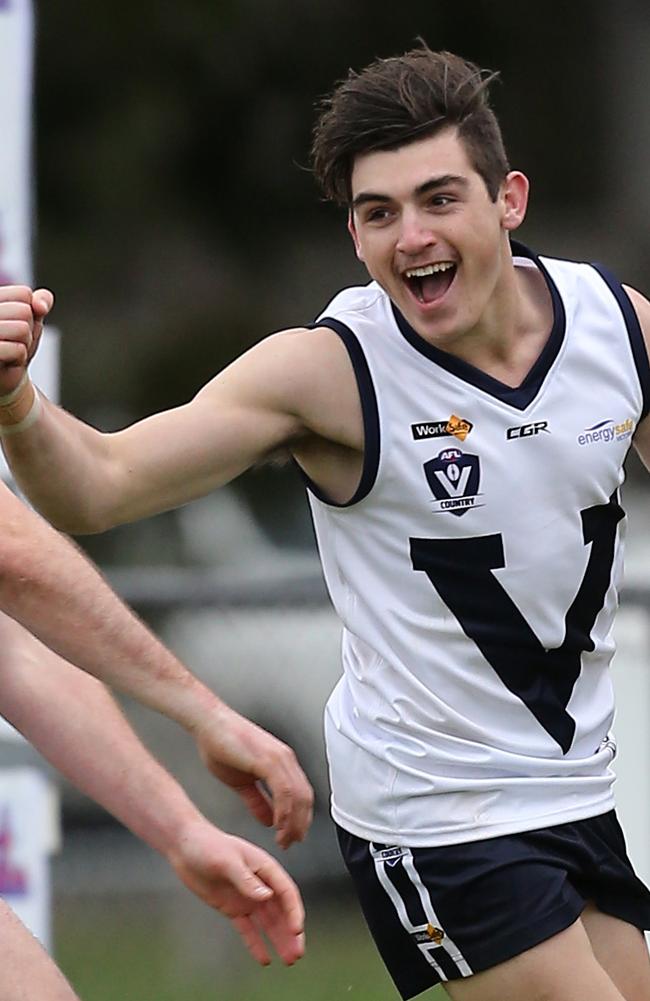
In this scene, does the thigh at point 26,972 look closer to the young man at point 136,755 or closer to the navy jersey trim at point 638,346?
the young man at point 136,755

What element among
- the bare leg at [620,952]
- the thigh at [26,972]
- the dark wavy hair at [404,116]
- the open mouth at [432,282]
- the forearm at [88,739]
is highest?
the dark wavy hair at [404,116]

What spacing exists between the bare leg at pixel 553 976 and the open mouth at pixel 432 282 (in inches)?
45.5

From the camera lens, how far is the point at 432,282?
386cm

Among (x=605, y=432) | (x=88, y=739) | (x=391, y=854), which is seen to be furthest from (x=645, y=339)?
(x=88, y=739)

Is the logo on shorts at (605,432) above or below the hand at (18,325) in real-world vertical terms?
below

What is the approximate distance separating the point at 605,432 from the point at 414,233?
1.77ft

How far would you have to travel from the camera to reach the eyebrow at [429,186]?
3.79m

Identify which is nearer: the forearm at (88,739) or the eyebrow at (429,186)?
the forearm at (88,739)

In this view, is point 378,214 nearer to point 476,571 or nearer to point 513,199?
point 513,199

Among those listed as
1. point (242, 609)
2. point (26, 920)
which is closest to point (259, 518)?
point (242, 609)

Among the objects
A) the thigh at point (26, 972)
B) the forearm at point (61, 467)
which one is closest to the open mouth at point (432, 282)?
the forearm at point (61, 467)

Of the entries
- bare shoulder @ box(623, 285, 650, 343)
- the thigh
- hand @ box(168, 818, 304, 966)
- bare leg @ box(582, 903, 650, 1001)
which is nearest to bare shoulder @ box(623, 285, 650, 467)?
bare shoulder @ box(623, 285, 650, 343)

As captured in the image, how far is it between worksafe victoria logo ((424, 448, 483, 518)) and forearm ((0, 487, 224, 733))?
893 millimetres

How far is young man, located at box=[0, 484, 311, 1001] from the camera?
2945 mm
